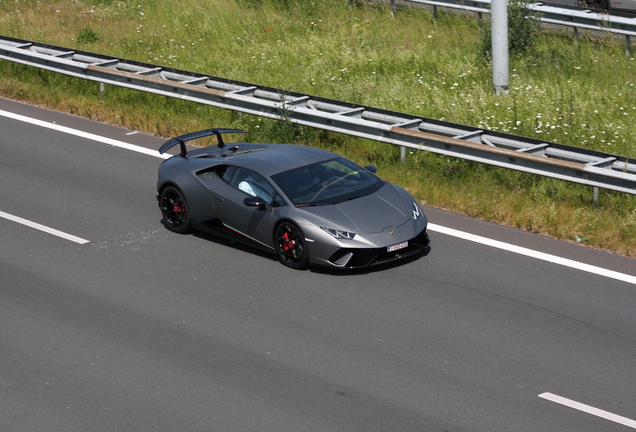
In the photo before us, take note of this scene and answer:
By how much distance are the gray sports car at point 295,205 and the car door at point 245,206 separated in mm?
12

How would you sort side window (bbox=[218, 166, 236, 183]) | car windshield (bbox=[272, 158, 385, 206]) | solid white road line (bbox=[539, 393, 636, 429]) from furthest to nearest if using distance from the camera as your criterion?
side window (bbox=[218, 166, 236, 183]) → car windshield (bbox=[272, 158, 385, 206]) → solid white road line (bbox=[539, 393, 636, 429])

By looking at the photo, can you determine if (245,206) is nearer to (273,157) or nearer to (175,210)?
(273,157)

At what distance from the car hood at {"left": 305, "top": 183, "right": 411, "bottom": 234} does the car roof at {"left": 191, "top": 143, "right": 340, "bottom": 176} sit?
976mm

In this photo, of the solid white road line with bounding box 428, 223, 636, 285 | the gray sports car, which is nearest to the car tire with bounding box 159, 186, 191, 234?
the gray sports car

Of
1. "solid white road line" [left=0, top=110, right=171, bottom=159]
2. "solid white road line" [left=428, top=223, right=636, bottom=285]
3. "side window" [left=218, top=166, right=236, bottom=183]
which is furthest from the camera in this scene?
"solid white road line" [left=0, top=110, right=171, bottom=159]

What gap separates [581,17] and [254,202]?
40.5 feet

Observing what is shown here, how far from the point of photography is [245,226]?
10.9m

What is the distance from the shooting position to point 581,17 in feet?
65.0

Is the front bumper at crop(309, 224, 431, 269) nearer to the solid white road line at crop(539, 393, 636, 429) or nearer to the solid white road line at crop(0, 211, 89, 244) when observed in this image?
the solid white road line at crop(539, 393, 636, 429)

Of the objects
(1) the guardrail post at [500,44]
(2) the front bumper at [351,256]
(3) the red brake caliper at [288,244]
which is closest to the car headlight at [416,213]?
(2) the front bumper at [351,256]

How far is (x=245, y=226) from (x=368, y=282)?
1.85 m

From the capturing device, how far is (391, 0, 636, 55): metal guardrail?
1898cm

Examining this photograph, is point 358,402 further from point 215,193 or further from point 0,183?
point 0,183

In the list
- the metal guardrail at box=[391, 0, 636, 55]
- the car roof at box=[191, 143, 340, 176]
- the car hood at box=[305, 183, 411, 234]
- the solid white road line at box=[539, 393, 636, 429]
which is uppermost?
the metal guardrail at box=[391, 0, 636, 55]
